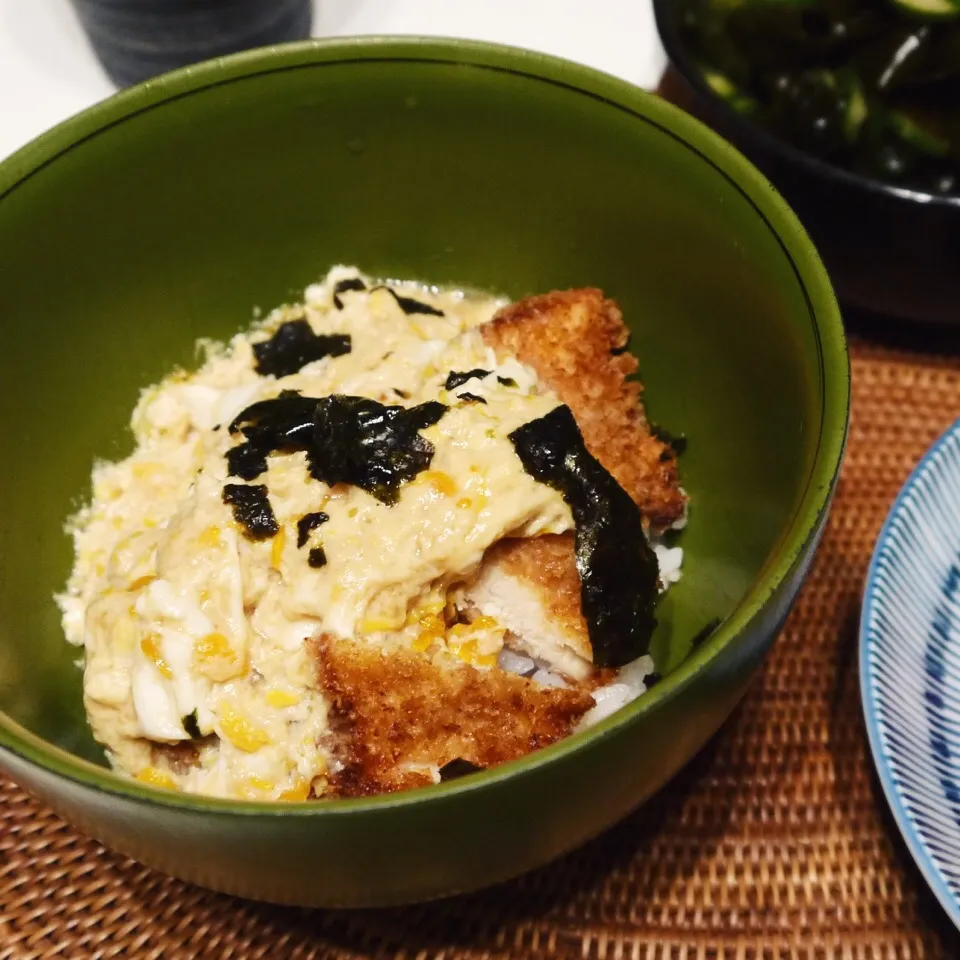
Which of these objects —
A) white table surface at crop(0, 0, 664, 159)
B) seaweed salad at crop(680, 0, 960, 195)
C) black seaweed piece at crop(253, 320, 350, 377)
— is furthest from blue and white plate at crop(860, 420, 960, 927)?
white table surface at crop(0, 0, 664, 159)

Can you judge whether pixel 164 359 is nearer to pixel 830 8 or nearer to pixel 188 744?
pixel 188 744

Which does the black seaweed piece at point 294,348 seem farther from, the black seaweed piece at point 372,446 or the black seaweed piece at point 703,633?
the black seaweed piece at point 703,633

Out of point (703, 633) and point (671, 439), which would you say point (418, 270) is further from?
point (703, 633)

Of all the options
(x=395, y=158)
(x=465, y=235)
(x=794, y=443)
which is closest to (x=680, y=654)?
(x=794, y=443)

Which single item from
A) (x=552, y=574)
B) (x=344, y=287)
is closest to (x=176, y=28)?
(x=344, y=287)

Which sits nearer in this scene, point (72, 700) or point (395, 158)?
point (72, 700)

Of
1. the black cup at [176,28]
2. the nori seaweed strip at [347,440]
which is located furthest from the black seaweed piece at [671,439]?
the black cup at [176,28]
